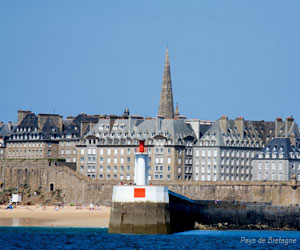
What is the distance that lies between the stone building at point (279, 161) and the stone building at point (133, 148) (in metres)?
9.05

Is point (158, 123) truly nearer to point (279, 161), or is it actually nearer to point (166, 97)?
point (279, 161)

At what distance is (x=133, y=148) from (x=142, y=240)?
169 feet

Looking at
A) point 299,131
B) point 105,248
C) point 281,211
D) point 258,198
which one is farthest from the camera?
point 299,131

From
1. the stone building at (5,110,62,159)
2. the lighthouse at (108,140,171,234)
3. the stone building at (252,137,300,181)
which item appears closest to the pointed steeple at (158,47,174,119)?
the stone building at (5,110,62,159)

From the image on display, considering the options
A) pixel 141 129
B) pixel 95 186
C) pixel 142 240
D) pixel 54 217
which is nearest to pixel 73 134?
pixel 141 129

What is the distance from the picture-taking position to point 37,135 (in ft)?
461

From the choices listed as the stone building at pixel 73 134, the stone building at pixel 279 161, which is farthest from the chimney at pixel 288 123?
the stone building at pixel 73 134

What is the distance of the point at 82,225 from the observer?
97312mm

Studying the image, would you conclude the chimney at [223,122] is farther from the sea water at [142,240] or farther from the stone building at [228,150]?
the sea water at [142,240]

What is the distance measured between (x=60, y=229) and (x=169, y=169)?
114ft

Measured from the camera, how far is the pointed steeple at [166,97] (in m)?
148

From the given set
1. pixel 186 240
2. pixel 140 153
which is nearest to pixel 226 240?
pixel 186 240

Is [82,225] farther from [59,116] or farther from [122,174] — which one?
[59,116]

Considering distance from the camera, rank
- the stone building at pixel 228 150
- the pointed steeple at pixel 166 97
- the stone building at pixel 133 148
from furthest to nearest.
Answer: the pointed steeple at pixel 166 97
the stone building at pixel 133 148
the stone building at pixel 228 150
